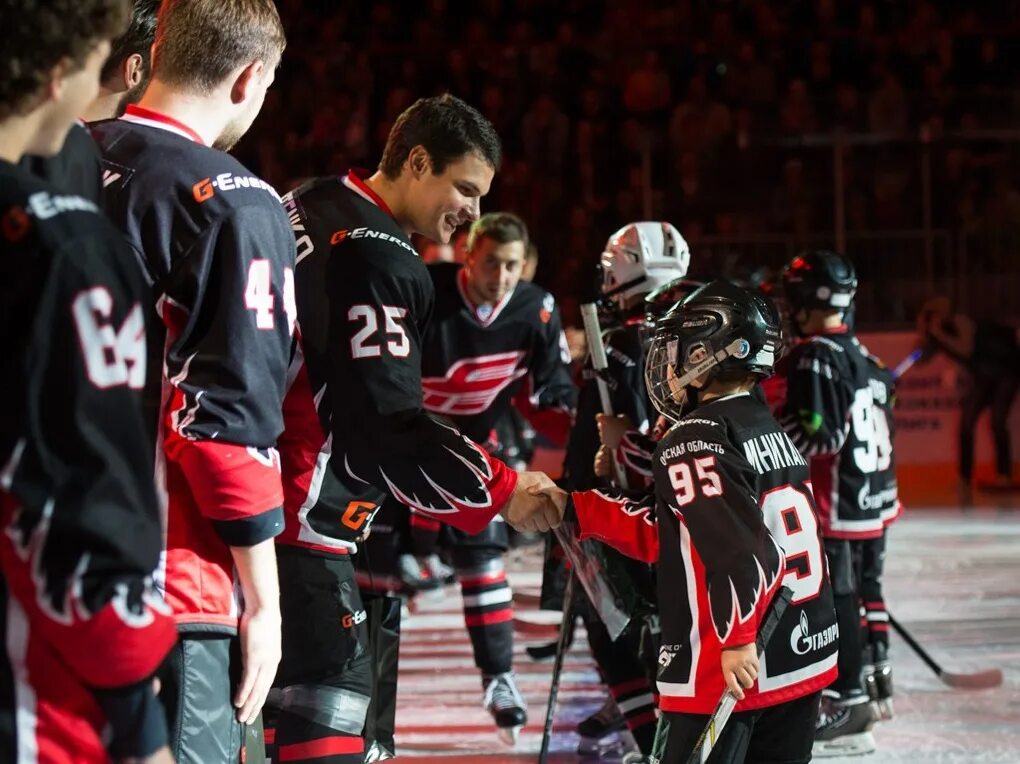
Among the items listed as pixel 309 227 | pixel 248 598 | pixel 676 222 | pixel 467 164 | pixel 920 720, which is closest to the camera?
pixel 248 598

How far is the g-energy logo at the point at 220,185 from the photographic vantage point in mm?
2152

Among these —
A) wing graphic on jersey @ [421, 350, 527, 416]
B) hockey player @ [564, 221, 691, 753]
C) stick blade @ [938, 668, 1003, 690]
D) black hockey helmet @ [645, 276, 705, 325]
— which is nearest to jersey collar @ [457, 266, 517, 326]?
wing graphic on jersey @ [421, 350, 527, 416]

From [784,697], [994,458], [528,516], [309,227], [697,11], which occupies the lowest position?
[994,458]

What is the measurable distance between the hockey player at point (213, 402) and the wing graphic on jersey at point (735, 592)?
41.2 inches

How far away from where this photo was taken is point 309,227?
295 cm

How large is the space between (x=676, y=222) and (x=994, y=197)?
305cm

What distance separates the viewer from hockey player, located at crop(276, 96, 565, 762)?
277 centimetres

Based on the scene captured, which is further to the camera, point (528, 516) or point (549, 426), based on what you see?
point (549, 426)

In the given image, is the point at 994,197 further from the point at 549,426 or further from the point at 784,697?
the point at 784,697

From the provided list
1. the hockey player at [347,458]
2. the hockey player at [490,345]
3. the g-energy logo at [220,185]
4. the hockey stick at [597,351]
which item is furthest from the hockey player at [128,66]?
the hockey player at [490,345]

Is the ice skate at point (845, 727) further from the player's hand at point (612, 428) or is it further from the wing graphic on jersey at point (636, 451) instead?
the player's hand at point (612, 428)

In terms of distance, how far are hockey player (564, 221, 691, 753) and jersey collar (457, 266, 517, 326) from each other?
1.13 metres

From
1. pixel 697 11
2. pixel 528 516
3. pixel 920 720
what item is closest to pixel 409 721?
pixel 920 720

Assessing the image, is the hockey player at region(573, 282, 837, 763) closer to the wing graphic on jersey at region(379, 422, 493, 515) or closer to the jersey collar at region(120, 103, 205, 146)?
the wing graphic on jersey at region(379, 422, 493, 515)
